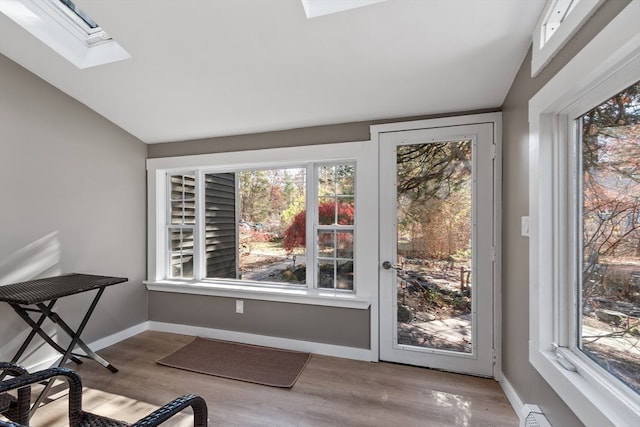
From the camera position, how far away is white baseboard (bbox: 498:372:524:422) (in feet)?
5.92

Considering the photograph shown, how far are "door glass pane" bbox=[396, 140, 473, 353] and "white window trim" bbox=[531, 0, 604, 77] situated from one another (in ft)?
2.70

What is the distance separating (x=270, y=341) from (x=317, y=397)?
0.91m

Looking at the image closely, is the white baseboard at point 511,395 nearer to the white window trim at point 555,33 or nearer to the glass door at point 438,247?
the glass door at point 438,247

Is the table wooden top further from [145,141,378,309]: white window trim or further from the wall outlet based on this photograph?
the wall outlet

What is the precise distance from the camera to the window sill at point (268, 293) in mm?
2559

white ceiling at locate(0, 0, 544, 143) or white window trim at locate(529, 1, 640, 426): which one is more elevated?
white ceiling at locate(0, 0, 544, 143)

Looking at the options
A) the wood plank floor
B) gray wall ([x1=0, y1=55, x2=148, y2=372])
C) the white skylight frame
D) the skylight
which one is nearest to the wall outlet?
the wood plank floor

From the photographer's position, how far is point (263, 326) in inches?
112

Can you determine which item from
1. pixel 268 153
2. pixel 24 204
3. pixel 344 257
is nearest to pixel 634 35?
pixel 344 257

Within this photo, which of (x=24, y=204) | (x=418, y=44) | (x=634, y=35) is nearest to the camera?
(x=634, y=35)

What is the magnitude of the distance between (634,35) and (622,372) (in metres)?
1.18

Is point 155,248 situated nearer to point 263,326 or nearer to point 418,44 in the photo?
point 263,326

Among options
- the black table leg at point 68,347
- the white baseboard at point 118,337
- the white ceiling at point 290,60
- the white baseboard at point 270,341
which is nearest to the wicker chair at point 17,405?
the black table leg at point 68,347

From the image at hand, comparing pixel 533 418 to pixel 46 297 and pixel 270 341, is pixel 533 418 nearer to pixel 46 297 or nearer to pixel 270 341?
pixel 270 341
